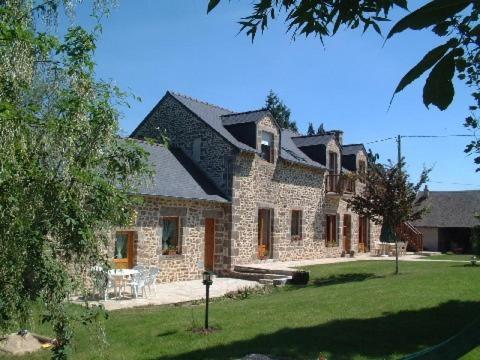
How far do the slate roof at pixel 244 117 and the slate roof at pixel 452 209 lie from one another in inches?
766

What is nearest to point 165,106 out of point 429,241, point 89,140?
point 89,140

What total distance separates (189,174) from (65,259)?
47.2 ft

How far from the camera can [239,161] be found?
20.0 meters

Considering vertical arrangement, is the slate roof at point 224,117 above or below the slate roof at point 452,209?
above

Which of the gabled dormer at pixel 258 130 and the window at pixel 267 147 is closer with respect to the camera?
the gabled dormer at pixel 258 130

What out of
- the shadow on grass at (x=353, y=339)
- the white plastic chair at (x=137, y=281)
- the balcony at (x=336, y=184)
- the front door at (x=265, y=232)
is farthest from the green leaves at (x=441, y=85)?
the balcony at (x=336, y=184)

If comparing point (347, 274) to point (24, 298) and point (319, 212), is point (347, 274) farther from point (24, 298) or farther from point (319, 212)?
Answer: point (24, 298)

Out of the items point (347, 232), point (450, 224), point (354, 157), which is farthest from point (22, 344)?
point (450, 224)

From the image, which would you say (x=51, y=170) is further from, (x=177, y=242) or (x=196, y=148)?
(x=196, y=148)

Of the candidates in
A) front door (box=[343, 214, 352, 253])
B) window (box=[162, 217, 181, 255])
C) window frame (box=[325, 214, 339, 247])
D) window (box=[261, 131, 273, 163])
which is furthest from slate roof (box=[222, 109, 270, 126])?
front door (box=[343, 214, 352, 253])

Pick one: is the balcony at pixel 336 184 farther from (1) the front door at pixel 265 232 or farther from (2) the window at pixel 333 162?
(1) the front door at pixel 265 232

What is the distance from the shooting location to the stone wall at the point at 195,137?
1972 cm

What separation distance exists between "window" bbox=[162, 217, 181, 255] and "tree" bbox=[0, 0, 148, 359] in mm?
11738

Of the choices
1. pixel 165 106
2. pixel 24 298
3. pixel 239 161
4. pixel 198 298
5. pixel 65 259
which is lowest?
pixel 198 298
